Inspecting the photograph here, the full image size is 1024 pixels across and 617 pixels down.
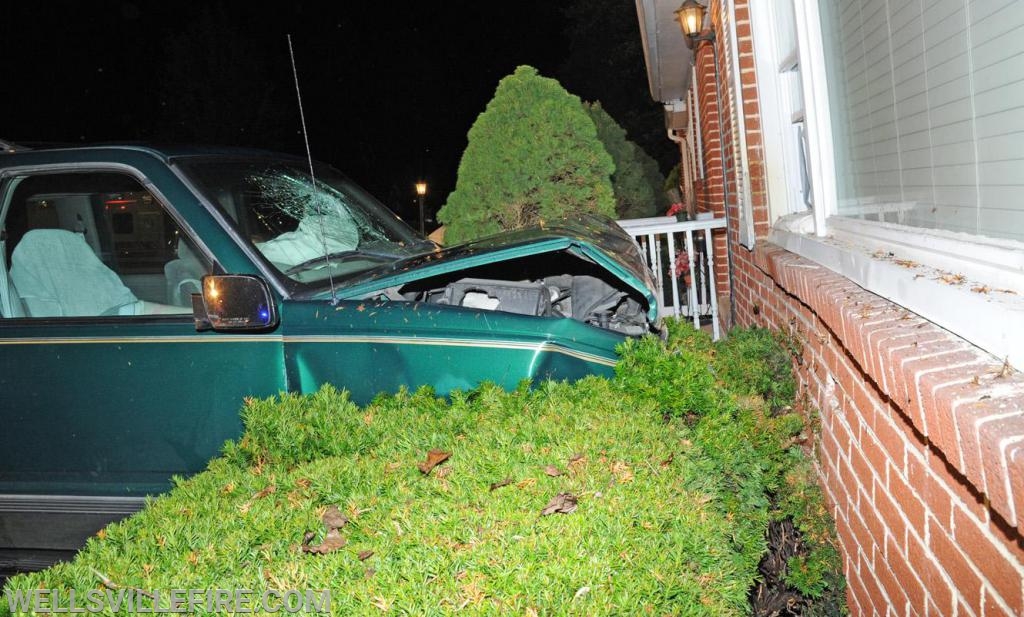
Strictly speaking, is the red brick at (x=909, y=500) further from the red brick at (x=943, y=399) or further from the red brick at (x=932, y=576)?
the red brick at (x=943, y=399)

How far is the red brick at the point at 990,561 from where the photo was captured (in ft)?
4.33

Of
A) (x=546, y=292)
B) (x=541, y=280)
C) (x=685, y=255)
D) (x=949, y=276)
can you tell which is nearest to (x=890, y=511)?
(x=949, y=276)

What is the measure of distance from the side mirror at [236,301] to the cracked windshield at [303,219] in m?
0.33

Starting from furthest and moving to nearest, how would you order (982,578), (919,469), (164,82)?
(164,82)
(919,469)
(982,578)

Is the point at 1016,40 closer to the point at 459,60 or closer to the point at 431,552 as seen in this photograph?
the point at 431,552

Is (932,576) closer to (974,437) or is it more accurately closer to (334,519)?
(974,437)

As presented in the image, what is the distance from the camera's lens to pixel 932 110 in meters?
2.24

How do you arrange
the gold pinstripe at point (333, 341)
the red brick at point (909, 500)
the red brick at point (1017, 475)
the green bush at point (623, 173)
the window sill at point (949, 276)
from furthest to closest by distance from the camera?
the green bush at point (623, 173)
the gold pinstripe at point (333, 341)
the red brick at point (909, 500)
the window sill at point (949, 276)
the red brick at point (1017, 475)

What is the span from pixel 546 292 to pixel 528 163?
429 centimetres

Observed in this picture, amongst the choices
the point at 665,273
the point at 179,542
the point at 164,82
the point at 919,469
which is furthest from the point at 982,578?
the point at 164,82

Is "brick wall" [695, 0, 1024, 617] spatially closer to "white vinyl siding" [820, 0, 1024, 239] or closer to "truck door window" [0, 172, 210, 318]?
"white vinyl siding" [820, 0, 1024, 239]

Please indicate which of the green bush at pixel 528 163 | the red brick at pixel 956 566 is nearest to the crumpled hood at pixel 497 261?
the red brick at pixel 956 566

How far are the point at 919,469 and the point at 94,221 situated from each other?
12.1ft

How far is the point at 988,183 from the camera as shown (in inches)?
74.4
